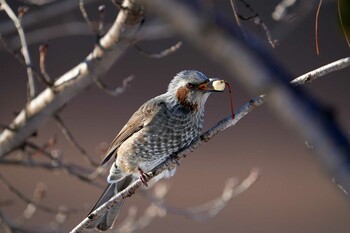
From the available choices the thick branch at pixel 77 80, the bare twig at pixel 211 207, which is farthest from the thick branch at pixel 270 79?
the bare twig at pixel 211 207

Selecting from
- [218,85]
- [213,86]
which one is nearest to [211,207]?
[213,86]

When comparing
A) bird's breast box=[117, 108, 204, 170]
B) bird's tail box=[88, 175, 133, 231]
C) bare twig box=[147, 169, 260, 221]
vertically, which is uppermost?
bird's breast box=[117, 108, 204, 170]

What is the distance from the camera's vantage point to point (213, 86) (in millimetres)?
3014

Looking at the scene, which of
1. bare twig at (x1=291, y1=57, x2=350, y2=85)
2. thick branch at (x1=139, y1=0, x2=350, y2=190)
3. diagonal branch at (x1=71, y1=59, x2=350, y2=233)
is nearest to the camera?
thick branch at (x1=139, y1=0, x2=350, y2=190)

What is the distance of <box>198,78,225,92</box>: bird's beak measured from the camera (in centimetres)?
283

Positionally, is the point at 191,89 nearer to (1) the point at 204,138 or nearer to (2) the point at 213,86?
(2) the point at 213,86

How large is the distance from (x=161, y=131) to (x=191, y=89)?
0.95 ft

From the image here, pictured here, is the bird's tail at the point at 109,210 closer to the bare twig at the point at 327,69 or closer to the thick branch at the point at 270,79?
the bare twig at the point at 327,69

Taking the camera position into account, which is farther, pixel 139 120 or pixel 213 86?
pixel 139 120

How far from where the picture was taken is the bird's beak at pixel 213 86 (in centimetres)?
283

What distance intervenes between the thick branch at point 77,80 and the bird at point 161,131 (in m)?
0.48

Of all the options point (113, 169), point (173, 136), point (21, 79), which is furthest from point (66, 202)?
point (173, 136)

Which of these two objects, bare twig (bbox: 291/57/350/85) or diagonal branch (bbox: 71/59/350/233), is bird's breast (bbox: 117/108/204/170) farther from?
bare twig (bbox: 291/57/350/85)

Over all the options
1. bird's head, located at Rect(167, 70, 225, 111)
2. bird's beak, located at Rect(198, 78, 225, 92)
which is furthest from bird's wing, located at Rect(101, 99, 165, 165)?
bird's beak, located at Rect(198, 78, 225, 92)
